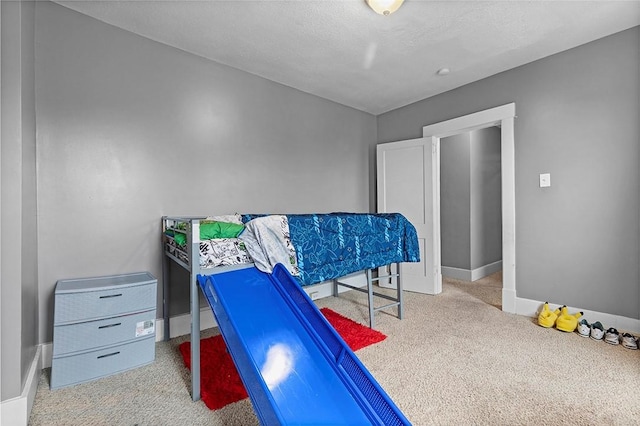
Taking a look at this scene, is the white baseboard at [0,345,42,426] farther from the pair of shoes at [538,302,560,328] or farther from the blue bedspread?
the pair of shoes at [538,302,560,328]

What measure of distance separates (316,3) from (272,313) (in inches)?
78.4

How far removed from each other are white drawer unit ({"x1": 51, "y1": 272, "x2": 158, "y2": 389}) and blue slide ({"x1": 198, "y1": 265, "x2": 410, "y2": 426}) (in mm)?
696

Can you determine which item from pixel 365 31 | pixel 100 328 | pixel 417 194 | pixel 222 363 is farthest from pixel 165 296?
pixel 417 194

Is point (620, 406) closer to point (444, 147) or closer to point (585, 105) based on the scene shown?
point (585, 105)

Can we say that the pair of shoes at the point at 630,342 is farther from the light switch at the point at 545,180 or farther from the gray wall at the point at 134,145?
the gray wall at the point at 134,145

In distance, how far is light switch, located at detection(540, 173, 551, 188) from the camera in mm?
Result: 2682

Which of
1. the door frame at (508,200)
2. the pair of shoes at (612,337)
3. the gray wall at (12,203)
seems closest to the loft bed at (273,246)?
the gray wall at (12,203)

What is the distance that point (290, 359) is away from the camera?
48.0 inches

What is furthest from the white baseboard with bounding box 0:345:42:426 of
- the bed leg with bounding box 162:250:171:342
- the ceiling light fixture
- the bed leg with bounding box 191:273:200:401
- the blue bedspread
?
the ceiling light fixture

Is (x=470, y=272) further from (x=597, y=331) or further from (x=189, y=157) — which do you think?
(x=189, y=157)

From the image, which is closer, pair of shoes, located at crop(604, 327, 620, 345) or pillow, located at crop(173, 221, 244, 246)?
pillow, located at crop(173, 221, 244, 246)

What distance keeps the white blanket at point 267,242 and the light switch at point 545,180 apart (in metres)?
2.50

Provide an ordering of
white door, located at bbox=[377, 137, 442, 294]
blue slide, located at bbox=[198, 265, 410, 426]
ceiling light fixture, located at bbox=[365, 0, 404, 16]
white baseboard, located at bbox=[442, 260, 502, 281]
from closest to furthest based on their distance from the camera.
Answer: blue slide, located at bbox=[198, 265, 410, 426]
ceiling light fixture, located at bbox=[365, 0, 404, 16]
white door, located at bbox=[377, 137, 442, 294]
white baseboard, located at bbox=[442, 260, 502, 281]

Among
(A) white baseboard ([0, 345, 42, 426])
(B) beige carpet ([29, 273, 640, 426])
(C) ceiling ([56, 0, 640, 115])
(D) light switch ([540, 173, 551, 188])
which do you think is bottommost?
(B) beige carpet ([29, 273, 640, 426])
